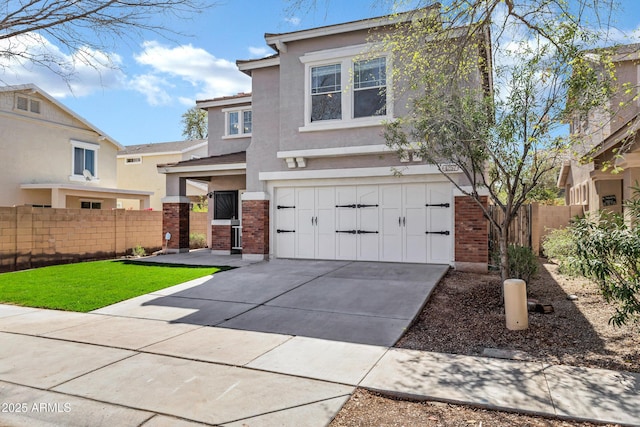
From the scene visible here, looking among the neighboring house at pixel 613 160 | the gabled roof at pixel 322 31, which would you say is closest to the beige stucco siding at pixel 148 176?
the gabled roof at pixel 322 31

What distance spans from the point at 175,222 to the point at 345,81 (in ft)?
27.2

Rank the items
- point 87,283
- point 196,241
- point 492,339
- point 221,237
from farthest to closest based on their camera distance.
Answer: point 196,241 < point 221,237 < point 87,283 < point 492,339

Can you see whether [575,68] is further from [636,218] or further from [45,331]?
[45,331]

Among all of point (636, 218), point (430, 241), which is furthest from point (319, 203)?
point (636, 218)

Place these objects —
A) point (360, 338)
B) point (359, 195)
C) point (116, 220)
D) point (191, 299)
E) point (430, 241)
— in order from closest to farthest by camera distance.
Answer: point (360, 338) → point (191, 299) → point (430, 241) → point (359, 195) → point (116, 220)

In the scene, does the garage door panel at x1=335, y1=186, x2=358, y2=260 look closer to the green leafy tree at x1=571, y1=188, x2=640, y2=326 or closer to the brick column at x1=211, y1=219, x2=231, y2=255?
the brick column at x1=211, y1=219, x2=231, y2=255

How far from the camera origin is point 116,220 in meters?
16.2

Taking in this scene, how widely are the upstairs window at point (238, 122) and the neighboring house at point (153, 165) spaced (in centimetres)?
1260

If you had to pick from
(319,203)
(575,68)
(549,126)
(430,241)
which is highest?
(575,68)

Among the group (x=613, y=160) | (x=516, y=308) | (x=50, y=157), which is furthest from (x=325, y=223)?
(x=50, y=157)

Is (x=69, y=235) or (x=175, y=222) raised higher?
(x=175, y=222)

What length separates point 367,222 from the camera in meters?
12.4

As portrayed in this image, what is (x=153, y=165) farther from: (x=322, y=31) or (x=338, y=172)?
(x=338, y=172)

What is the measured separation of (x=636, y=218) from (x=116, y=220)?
15674 millimetres
